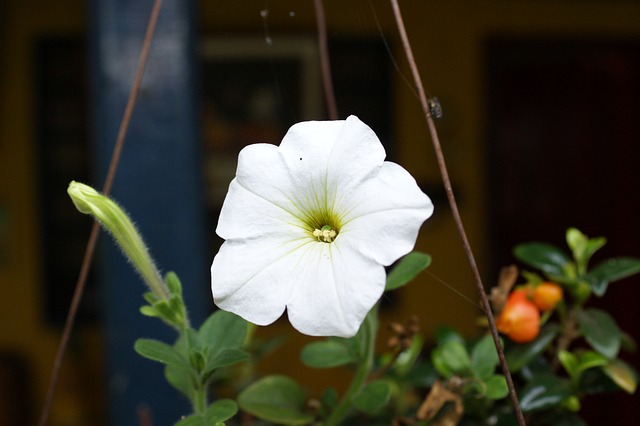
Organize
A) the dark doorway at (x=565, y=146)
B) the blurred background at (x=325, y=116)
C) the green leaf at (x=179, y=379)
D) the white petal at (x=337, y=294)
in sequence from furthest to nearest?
the dark doorway at (x=565, y=146) < the blurred background at (x=325, y=116) < the green leaf at (x=179, y=379) < the white petal at (x=337, y=294)

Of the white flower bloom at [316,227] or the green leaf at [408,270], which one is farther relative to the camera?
the green leaf at [408,270]

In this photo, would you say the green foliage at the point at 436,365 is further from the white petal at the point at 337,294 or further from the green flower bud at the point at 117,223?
the white petal at the point at 337,294

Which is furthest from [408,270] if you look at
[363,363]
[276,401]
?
[276,401]

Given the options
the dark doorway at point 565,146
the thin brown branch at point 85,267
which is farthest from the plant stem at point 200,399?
the dark doorway at point 565,146

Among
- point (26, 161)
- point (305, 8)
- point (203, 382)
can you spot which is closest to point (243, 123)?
point (305, 8)

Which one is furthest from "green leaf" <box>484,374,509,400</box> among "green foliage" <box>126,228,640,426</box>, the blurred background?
the blurred background

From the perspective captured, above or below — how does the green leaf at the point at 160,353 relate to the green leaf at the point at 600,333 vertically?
above

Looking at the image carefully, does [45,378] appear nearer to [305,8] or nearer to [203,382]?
[305,8]
